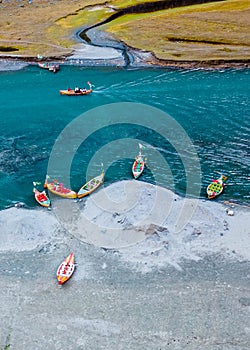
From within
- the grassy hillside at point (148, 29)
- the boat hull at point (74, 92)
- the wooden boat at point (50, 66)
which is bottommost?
the boat hull at point (74, 92)

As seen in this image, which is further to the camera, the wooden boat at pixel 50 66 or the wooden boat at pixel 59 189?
the wooden boat at pixel 50 66

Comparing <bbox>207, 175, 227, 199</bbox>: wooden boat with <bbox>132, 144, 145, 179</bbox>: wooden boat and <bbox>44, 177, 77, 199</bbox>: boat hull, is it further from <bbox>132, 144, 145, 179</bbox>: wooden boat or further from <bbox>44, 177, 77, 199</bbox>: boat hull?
<bbox>44, 177, 77, 199</bbox>: boat hull

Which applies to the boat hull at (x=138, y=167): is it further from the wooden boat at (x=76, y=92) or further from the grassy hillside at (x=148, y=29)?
the grassy hillside at (x=148, y=29)

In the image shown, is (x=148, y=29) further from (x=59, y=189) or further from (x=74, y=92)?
(x=59, y=189)

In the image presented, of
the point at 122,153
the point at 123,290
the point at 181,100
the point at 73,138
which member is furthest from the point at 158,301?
the point at 181,100

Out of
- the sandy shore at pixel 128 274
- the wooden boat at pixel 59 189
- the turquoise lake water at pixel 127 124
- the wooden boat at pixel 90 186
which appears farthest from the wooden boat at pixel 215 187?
the wooden boat at pixel 59 189

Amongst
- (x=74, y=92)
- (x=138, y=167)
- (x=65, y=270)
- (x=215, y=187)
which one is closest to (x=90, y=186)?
(x=138, y=167)
